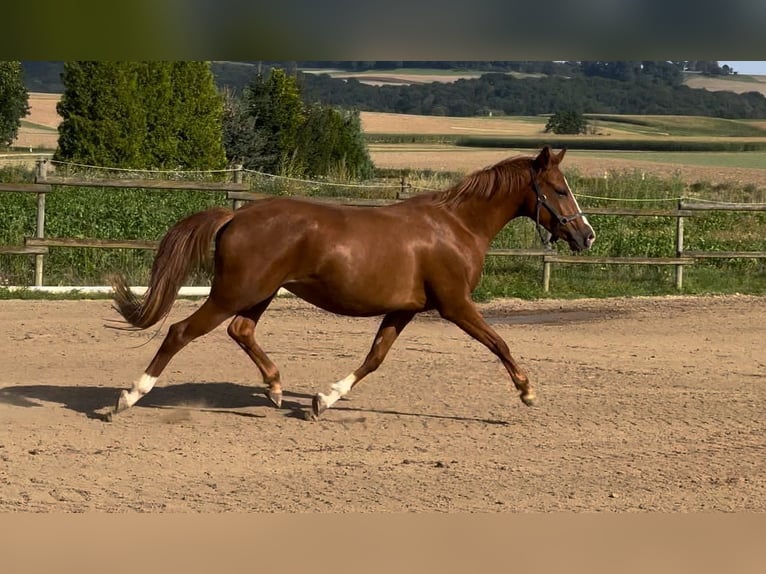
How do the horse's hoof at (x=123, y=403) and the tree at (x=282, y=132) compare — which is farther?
the tree at (x=282, y=132)

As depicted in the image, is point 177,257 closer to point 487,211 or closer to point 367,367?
point 367,367

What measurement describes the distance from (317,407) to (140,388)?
1.14m

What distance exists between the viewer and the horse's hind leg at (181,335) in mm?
6641

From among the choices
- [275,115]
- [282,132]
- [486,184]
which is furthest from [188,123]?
[486,184]

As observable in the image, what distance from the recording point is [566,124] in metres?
51.1

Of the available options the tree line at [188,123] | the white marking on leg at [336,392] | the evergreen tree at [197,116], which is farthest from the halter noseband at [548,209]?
the evergreen tree at [197,116]

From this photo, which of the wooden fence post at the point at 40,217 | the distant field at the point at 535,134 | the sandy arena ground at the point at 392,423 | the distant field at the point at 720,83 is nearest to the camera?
the sandy arena ground at the point at 392,423

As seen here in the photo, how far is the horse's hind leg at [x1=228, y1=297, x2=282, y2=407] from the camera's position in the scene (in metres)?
7.10

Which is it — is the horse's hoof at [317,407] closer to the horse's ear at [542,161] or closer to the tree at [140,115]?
the horse's ear at [542,161]

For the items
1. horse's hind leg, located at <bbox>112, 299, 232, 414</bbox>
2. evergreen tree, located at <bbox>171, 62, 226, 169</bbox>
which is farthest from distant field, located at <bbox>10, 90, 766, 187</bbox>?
horse's hind leg, located at <bbox>112, 299, 232, 414</bbox>

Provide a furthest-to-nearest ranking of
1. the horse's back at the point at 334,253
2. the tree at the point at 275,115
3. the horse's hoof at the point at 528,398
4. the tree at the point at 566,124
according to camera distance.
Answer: the tree at the point at 566,124 → the tree at the point at 275,115 → the horse's hoof at the point at 528,398 → the horse's back at the point at 334,253

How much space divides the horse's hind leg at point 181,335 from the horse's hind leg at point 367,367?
88cm

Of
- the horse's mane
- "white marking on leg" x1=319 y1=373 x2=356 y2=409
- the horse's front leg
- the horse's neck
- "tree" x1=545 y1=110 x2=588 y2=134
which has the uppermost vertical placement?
"tree" x1=545 y1=110 x2=588 y2=134

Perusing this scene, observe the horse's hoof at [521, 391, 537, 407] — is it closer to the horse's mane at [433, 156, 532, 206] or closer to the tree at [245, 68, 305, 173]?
the horse's mane at [433, 156, 532, 206]
